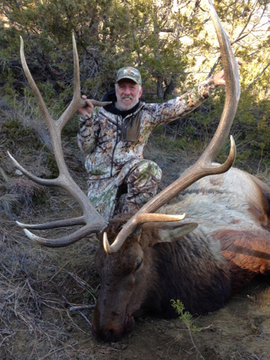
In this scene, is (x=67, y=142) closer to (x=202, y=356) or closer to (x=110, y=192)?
(x=110, y=192)

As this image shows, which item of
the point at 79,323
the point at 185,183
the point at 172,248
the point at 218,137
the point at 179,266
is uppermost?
the point at 218,137

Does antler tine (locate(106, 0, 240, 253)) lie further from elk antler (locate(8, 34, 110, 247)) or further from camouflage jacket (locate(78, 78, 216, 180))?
camouflage jacket (locate(78, 78, 216, 180))

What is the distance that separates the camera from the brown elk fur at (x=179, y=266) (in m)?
2.44

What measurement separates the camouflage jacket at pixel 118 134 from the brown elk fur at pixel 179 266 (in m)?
1.00

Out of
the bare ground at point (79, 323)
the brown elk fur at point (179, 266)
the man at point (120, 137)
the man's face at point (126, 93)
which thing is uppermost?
the man's face at point (126, 93)

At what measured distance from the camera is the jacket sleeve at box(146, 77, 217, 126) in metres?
3.57

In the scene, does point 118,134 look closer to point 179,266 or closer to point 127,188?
point 127,188

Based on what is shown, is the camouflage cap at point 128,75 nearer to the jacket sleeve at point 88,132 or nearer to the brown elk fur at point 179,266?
the jacket sleeve at point 88,132

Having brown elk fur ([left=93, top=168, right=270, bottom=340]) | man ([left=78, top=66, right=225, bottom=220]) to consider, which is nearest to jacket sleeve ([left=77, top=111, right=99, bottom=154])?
man ([left=78, top=66, right=225, bottom=220])

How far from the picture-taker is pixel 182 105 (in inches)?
157

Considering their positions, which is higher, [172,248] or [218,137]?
[218,137]

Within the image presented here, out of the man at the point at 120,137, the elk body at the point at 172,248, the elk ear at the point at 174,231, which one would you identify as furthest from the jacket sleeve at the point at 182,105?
the elk ear at the point at 174,231

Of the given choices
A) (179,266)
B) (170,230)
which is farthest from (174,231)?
(179,266)

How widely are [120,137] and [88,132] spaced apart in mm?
389
